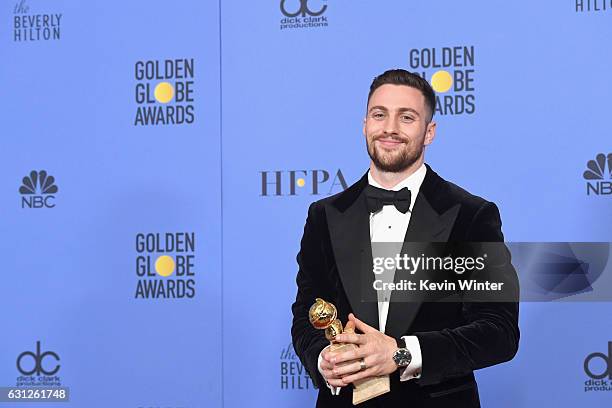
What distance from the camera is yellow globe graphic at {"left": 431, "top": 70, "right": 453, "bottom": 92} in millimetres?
3191

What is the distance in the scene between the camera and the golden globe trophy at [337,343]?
2068 mm

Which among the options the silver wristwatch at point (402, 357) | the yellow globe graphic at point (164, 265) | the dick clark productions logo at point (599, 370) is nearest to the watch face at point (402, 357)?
the silver wristwatch at point (402, 357)

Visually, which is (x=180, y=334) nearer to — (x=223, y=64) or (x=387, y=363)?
(x=223, y=64)

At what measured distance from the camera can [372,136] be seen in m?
2.37

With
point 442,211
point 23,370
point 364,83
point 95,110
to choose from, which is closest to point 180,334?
point 23,370

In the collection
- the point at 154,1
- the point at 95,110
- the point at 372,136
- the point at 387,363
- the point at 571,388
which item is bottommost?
the point at 571,388

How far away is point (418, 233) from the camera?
230 cm

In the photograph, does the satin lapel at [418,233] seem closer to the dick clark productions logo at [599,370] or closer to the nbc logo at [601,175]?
the nbc logo at [601,175]

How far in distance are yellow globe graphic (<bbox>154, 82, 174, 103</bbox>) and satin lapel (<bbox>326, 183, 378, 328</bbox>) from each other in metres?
1.27

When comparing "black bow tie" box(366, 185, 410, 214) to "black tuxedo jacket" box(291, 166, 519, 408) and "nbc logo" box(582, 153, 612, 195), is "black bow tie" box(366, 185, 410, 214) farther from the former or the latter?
"nbc logo" box(582, 153, 612, 195)

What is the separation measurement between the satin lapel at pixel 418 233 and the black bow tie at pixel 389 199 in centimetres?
3

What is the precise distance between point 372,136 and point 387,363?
2.12ft

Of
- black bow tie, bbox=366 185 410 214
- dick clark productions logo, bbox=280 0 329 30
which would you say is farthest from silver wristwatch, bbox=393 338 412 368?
dick clark productions logo, bbox=280 0 329 30

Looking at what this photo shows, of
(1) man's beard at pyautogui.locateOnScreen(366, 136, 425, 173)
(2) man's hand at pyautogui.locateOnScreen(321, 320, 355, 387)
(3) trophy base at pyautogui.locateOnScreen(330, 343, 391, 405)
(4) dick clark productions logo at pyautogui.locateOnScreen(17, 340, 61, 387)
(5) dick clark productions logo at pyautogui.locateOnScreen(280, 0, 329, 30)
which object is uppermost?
(5) dick clark productions logo at pyautogui.locateOnScreen(280, 0, 329, 30)
